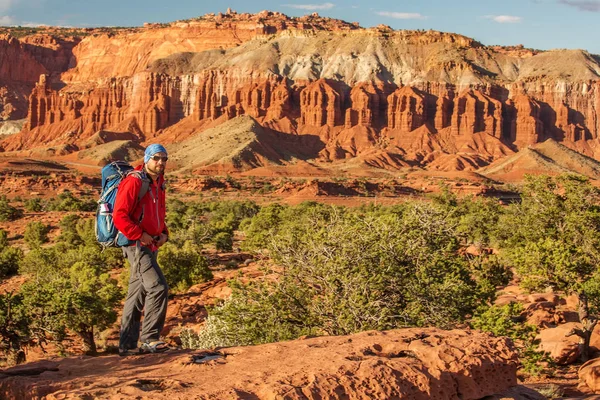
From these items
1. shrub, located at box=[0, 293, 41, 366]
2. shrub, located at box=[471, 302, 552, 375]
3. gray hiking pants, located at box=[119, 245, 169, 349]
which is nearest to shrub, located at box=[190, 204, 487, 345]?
shrub, located at box=[471, 302, 552, 375]

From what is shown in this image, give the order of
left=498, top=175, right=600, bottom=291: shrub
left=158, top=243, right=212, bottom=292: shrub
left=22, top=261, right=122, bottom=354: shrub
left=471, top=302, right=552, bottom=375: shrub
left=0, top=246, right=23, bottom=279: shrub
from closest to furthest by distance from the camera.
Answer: left=471, top=302, right=552, bottom=375: shrub → left=498, top=175, right=600, bottom=291: shrub → left=22, top=261, right=122, bottom=354: shrub → left=158, top=243, right=212, bottom=292: shrub → left=0, top=246, right=23, bottom=279: shrub

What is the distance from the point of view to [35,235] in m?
37.2

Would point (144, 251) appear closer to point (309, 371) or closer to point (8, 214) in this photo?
point (309, 371)

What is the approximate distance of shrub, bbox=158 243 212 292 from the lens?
947 inches

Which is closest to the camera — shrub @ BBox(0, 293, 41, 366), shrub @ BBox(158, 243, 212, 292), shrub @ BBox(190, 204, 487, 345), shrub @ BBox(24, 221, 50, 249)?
shrub @ BBox(190, 204, 487, 345)

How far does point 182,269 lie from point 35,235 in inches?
631

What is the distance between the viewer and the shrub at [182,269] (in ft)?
78.9

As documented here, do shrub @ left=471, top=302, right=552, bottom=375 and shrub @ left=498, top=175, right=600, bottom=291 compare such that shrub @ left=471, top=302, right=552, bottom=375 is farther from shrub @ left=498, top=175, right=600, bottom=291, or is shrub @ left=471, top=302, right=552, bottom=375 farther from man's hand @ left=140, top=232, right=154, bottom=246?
man's hand @ left=140, top=232, right=154, bottom=246

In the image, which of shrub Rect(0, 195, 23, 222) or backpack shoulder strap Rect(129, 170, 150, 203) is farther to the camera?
shrub Rect(0, 195, 23, 222)

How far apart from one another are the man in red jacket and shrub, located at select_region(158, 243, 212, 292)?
53.1 feet

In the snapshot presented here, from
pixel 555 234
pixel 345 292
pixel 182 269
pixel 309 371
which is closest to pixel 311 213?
pixel 182 269

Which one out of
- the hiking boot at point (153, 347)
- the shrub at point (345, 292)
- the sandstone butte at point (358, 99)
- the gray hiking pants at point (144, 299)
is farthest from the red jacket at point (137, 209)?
the sandstone butte at point (358, 99)

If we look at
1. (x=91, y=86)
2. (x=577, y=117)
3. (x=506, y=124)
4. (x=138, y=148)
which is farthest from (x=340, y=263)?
(x=91, y=86)

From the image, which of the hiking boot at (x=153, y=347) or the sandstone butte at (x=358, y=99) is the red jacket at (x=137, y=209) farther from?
the sandstone butte at (x=358, y=99)
